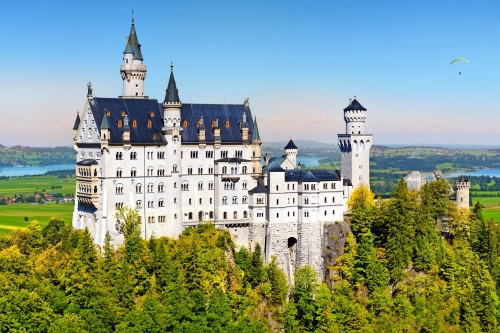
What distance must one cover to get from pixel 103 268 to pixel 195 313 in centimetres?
1196

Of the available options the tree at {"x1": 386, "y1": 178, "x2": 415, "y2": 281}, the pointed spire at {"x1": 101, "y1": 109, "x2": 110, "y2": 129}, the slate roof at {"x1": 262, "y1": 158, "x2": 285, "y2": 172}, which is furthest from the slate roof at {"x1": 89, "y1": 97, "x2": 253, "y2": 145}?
the tree at {"x1": 386, "y1": 178, "x2": 415, "y2": 281}

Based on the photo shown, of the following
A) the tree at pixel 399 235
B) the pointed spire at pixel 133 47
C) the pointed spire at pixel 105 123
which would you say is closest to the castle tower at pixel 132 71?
the pointed spire at pixel 133 47

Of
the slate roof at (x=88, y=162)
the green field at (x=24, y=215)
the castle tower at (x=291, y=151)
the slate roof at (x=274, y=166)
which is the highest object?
the castle tower at (x=291, y=151)

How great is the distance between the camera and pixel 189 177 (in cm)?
9800

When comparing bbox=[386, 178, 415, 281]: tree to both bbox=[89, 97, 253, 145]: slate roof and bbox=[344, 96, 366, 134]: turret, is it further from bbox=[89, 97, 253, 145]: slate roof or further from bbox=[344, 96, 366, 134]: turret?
bbox=[89, 97, 253, 145]: slate roof

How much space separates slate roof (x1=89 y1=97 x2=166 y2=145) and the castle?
132mm

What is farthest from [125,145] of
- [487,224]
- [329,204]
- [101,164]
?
[487,224]

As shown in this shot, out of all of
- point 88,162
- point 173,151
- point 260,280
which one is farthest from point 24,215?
point 260,280

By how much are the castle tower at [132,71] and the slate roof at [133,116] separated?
5669 mm

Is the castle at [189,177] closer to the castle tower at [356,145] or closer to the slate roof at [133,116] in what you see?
the slate roof at [133,116]

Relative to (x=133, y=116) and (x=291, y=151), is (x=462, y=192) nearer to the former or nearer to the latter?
(x=291, y=151)

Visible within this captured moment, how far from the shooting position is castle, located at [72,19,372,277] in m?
92.6

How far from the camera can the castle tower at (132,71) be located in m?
103

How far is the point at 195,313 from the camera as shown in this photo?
3433 inches
